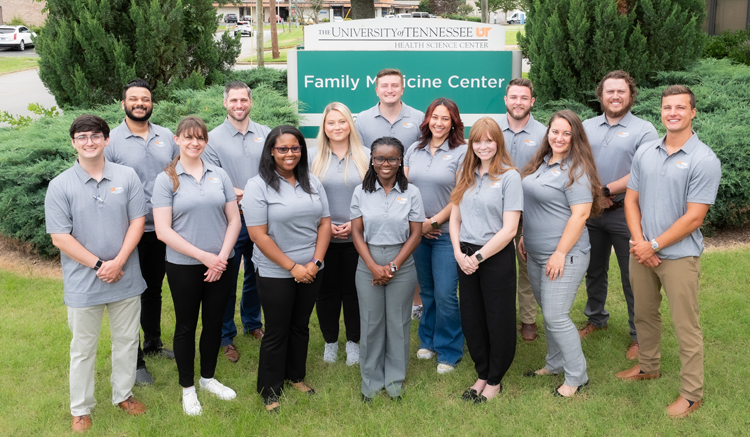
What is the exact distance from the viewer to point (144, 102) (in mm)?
4172

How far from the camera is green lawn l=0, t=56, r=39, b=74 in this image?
2712 centimetres

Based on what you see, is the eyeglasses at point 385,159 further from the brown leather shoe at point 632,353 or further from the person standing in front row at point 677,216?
the brown leather shoe at point 632,353

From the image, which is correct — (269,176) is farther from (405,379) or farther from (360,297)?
(405,379)

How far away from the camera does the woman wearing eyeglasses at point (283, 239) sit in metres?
3.72

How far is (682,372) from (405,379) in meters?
1.79

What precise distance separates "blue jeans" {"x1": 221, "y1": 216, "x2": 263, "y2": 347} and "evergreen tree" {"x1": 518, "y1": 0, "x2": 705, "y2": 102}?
4819 mm

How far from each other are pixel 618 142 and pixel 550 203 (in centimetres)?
95

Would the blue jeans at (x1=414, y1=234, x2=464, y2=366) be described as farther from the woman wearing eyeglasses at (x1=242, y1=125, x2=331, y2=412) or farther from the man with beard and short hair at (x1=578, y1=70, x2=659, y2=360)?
the man with beard and short hair at (x1=578, y1=70, x2=659, y2=360)

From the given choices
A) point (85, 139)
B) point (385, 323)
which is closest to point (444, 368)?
point (385, 323)

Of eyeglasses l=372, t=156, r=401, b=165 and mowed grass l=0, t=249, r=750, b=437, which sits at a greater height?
eyeglasses l=372, t=156, r=401, b=165

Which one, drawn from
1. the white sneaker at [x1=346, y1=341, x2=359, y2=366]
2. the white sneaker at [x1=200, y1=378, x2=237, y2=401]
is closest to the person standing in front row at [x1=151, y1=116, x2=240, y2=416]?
the white sneaker at [x1=200, y1=378, x2=237, y2=401]

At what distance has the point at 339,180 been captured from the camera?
14.0 ft

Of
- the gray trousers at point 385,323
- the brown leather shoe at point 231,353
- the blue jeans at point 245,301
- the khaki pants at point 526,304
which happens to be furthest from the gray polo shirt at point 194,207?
the khaki pants at point 526,304

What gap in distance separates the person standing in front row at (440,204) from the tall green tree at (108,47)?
15.4ft
